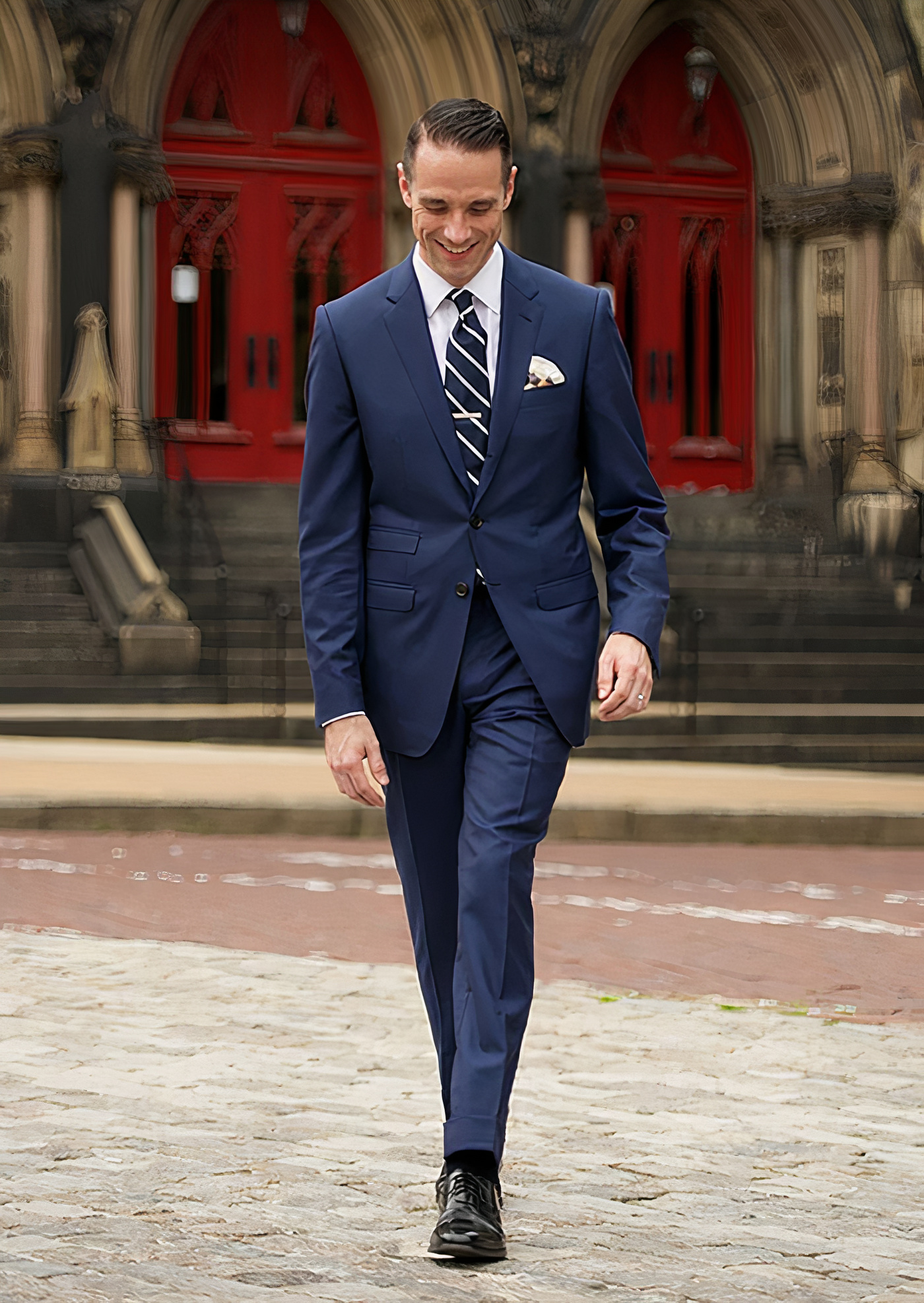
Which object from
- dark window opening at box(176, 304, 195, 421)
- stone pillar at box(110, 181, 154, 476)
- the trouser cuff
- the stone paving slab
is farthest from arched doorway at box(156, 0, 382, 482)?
the trouser cuff

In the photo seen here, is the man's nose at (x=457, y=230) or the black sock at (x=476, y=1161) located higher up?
the man's nose at (x=457, y=230)

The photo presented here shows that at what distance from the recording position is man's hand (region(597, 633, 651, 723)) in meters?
3.50

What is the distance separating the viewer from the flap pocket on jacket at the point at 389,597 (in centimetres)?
362

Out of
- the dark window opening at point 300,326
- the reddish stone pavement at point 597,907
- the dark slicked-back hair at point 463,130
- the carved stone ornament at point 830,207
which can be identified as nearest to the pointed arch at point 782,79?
the carved stone ornament at point 830,207

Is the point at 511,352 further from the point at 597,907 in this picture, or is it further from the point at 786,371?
the point at 786,371

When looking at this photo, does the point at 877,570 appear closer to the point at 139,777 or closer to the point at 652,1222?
the point at 139,777

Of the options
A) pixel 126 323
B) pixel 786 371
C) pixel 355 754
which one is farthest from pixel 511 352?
pixel 786 371

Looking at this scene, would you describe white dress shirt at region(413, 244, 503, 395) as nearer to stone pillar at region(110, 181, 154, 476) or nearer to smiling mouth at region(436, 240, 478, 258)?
smiling mouth at region(436, 240, 478, 258)

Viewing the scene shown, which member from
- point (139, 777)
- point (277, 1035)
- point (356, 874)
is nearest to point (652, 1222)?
point (277, 1035)

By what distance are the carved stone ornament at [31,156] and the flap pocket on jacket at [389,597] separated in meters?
15.4

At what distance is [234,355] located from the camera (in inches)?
782

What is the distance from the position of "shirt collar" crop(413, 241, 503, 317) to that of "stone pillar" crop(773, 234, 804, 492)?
1688 cm

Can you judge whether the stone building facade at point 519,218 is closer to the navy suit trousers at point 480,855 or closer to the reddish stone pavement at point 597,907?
the reddish stone pavement at point 597,907

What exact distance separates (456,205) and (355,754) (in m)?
0.99
